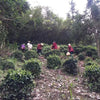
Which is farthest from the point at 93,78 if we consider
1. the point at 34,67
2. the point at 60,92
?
the point at 34,67

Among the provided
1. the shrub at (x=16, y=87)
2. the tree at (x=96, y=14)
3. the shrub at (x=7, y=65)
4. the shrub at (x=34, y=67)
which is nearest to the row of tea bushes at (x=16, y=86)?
the shrub at (x=16, y=87)

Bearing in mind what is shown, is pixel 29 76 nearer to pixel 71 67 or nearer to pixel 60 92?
pixel 60 92

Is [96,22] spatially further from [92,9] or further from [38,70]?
[38,70]

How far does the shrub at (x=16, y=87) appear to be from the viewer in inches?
156

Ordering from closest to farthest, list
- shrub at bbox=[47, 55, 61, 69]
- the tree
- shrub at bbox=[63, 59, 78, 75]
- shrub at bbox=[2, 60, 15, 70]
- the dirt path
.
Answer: the dirt path
shrub at bbox=[2, 60, 15, 70]
shrub at bbox=[63, 59, 78, 75]
shrub at bbox=[47, 55, 61, 69]
the tree

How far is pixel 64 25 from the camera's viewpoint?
71.3 feet

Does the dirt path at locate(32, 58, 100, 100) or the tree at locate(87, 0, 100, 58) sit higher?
the tree at locate(87, 0, 100, 58)

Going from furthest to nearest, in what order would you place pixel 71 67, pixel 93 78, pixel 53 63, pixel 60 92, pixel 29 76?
1. pixel 53 63
2. pixel 71 67
3. pixel 93 78
4. pixel 60 92
5. pixel 29 76

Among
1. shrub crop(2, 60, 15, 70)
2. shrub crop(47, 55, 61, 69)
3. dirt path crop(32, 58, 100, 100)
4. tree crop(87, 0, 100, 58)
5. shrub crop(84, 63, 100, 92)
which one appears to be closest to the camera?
dirt path crop(32, 58, 100, 100)

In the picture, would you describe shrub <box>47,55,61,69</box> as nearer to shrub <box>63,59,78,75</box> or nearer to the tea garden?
the tea garden

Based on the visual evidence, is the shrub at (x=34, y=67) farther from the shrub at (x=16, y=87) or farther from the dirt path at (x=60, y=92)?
the shrub at (x=16, y=87)

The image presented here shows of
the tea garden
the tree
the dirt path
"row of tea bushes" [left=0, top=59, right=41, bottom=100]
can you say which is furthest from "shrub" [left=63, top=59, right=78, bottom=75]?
the tree

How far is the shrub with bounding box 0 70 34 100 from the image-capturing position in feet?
13.0

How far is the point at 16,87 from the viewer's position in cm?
402
